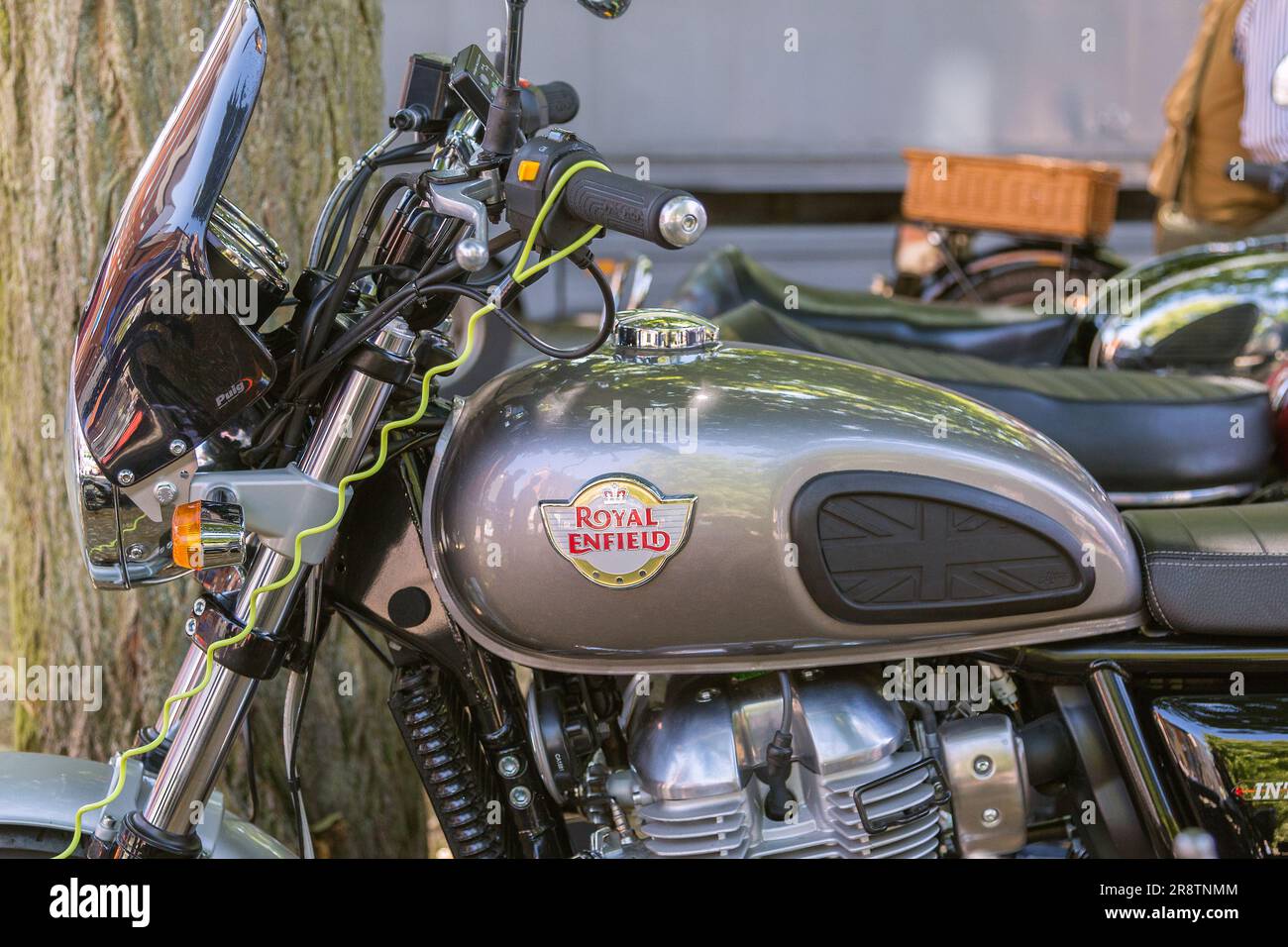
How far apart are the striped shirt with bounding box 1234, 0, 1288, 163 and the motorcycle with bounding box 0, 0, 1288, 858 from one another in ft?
8.91

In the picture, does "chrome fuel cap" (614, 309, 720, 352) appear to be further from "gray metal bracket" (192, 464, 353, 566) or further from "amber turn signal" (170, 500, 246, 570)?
"amber turn signal" (170, 500, 246, 570)

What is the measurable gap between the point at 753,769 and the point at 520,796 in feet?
1.01

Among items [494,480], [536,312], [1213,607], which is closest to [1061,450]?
[1213,607]

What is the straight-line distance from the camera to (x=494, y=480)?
1536 mm

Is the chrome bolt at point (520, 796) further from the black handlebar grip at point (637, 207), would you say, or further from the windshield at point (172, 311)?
the black handlebar grip at point (637, 207)

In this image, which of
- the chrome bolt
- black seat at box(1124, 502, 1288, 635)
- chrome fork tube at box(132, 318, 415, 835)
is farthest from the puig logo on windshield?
black seat at box(1124, 502, 1288, 635)

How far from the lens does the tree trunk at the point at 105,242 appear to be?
7.38ft

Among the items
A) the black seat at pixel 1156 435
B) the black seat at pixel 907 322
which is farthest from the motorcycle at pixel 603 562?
the black seat at pixel 907 322

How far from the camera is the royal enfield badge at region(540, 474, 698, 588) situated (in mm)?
1502

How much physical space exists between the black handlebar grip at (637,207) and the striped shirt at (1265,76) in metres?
3.35

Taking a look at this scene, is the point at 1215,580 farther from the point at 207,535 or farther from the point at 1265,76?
the point at 1265,76

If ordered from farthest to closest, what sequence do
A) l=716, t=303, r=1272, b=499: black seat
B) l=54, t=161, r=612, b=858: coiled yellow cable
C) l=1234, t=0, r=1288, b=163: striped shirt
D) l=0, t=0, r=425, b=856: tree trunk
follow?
l=1234, t=0, r=1288, b=163: striped shirt
l=0, t=0, r=425, b=856: tree trunk
l=716, t=303, r=1272, b=499: black seat
l=54, t=161, r=612, b=858: coiled yellow cable

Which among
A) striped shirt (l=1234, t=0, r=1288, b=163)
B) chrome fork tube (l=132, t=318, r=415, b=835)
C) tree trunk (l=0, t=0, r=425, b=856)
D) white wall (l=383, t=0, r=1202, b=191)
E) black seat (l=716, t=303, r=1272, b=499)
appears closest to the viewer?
chrome fork tube (l=132, t=318, r=415, b=835)
